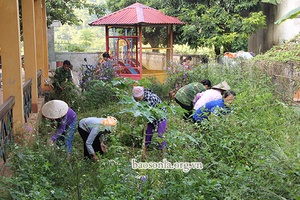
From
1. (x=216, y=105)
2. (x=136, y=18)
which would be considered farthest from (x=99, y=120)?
(x=136, y=18)

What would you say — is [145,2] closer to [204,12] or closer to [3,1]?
[204,12]

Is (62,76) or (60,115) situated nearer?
(60,115)

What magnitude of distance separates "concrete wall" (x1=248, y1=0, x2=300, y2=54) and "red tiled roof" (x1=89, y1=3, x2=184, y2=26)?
5.26m

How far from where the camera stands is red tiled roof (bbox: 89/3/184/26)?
15.8 meters

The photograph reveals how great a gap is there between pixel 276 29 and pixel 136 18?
8243mm

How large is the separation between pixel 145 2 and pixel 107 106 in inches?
588

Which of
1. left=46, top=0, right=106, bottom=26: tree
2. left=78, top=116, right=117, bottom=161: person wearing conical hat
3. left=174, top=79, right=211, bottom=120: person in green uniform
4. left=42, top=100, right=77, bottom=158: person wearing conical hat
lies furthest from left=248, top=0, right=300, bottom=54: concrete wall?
left=42, top=100, right=77, bottom=158: person wearing conical hat

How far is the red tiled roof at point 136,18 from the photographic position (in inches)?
Result: 623

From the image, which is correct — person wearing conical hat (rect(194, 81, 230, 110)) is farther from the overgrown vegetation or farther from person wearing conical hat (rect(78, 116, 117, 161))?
person wearing conical hat (rect(78, 116, 117, 161))

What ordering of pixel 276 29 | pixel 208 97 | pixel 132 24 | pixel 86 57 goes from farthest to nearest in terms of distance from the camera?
pixel 86 57
pixel 276 29
pixel 132 24
pixel 208 97

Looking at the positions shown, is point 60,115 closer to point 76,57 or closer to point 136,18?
point 136,18

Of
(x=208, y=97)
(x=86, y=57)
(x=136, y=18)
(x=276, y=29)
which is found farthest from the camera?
(x=86, y=57)

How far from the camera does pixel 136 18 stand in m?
15.8

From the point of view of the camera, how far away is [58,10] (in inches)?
640
